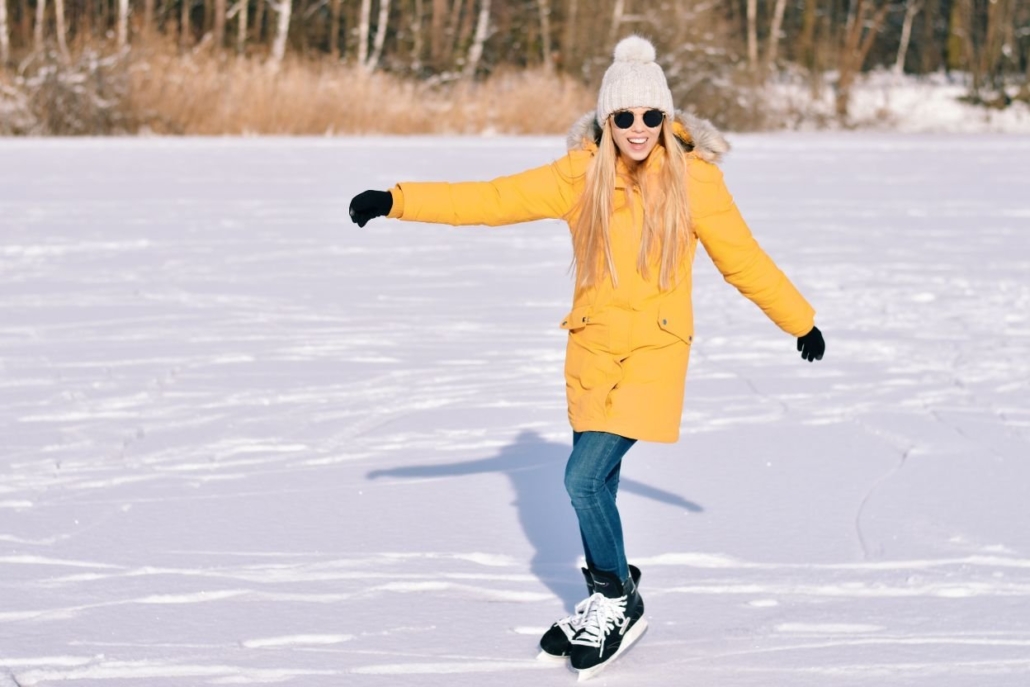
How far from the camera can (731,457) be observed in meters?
5.06

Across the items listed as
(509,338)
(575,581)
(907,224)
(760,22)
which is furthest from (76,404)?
(760,22)

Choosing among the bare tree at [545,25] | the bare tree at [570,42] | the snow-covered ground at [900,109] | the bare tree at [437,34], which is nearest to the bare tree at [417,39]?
the bare tree at [437,34]

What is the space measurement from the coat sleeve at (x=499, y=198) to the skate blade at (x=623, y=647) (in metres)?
0.91

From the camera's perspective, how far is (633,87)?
3.08 meters

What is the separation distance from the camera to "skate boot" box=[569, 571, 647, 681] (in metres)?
3.15

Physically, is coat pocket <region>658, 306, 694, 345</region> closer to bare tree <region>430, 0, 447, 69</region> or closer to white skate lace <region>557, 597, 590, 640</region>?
white skate lace <region>557, 597, 590, 640</region>

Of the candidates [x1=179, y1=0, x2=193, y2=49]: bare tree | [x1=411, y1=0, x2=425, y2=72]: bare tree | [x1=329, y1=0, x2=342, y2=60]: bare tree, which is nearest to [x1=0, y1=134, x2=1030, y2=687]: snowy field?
[x1=179, y1=0, x2=193, y2=49]: bare tree

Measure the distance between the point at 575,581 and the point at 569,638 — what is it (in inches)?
24.3

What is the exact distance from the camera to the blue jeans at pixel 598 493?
3.13 meters

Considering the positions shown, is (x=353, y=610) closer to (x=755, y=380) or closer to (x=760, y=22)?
(x=755, y=380)

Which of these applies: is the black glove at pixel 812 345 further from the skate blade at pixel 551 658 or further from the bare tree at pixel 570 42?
the bare tree at pixel 570 42

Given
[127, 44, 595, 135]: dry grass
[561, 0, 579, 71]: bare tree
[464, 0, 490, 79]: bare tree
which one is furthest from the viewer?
[464, 0, 490, 79]: bare tree

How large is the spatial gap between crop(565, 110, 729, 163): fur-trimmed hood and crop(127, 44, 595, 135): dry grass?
17076 millimetres

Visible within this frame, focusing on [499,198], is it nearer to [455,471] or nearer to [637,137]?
[637,137]
